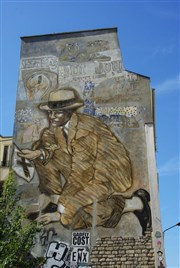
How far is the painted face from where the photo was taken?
2063 cm

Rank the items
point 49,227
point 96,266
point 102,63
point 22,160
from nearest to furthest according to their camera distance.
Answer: point 96,266 → point 49,227 → point 22,160 → point 102,63

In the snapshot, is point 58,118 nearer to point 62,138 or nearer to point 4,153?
point 62,138

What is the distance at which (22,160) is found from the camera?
795 inches

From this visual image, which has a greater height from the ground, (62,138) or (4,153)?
(62,138)

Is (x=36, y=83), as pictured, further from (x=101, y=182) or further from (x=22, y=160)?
(x=101, y=182)

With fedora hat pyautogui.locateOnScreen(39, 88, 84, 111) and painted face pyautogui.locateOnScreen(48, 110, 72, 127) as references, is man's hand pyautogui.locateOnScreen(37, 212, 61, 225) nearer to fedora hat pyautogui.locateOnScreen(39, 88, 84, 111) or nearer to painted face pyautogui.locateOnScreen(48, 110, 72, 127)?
painted face pyautogui.locateOnScreen(48, 110, 72, 127)

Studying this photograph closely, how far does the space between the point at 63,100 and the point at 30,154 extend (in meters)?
3.76

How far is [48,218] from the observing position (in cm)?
1841

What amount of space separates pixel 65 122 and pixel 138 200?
6.21m

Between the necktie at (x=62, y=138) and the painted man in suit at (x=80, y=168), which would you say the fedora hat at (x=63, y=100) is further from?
the necktie at (x=62, y=138)

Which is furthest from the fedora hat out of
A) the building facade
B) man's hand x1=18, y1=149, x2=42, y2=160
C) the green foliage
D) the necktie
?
the green foliage

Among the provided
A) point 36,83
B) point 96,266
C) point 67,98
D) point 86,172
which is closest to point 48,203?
point 86,172

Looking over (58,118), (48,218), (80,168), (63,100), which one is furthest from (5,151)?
(48,218)

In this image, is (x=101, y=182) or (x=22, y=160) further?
(x=22, y=160)
